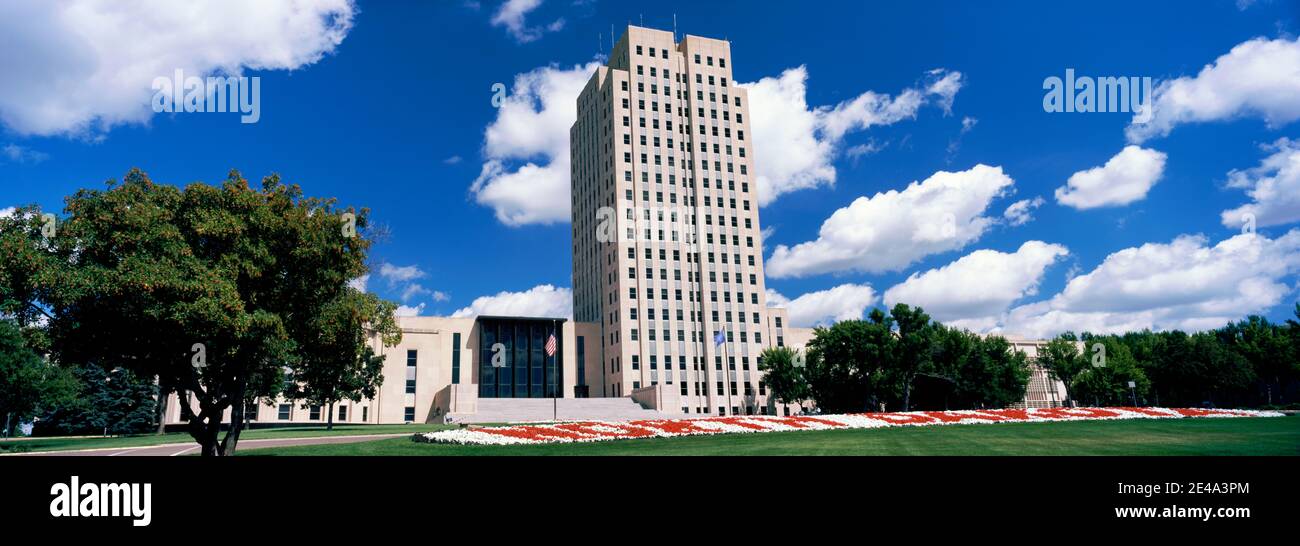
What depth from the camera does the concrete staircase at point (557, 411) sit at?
65.4m

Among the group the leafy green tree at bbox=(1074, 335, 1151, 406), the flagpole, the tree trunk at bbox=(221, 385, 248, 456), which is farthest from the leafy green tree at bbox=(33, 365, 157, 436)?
the leafy green tree at bbox=(1074, 335, 1151, 406)

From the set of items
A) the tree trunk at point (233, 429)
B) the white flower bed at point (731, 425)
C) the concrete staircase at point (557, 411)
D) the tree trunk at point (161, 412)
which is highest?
the tree trunk at point (233, 429)

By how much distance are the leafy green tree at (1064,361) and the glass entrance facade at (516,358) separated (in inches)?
2343

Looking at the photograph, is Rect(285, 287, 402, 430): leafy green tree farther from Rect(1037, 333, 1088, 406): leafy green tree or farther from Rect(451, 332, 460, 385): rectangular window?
Rect(1037, 333, 1088, 406): leafy green tree

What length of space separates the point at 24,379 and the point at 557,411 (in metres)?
41.9

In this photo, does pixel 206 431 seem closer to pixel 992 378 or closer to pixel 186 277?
pixel 186 277

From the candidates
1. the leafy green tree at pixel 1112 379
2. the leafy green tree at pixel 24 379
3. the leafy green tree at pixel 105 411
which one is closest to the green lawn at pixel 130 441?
the leafy green tree at pixel 24 379

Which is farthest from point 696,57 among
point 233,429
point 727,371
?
point 233,429

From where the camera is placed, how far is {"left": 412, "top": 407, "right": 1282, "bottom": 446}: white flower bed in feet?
90.9

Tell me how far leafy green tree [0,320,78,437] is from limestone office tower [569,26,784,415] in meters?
55.1

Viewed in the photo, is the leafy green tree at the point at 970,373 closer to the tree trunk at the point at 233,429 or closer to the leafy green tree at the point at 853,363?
the leafy green tree at the point at 853,363
